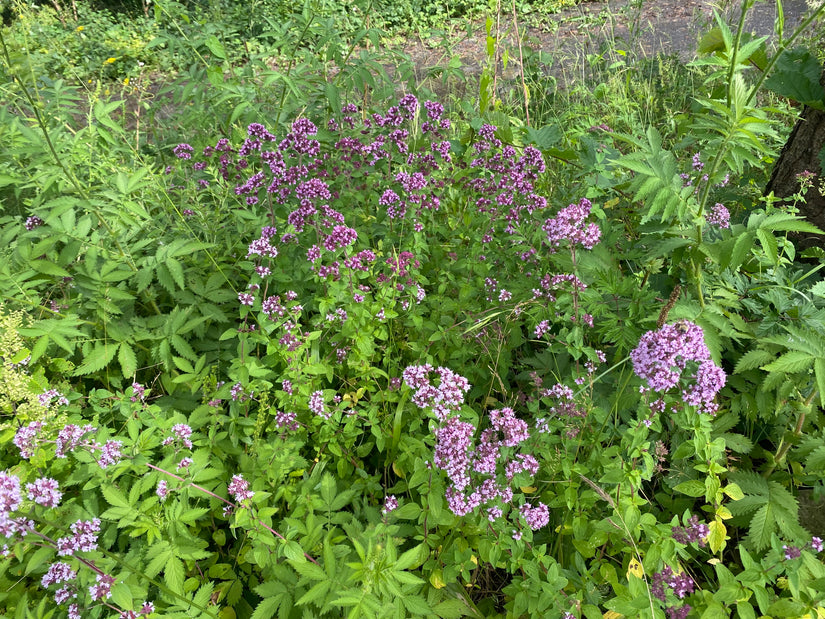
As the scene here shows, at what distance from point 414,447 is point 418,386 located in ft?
0.87

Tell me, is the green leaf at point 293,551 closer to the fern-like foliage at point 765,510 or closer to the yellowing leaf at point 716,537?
the yellowing leaf at point 716,537

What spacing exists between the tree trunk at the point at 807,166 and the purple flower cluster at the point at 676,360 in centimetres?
164

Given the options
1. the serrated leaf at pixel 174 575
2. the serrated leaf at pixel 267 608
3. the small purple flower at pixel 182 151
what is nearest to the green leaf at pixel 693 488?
the serrated leaf at pixel 267 608

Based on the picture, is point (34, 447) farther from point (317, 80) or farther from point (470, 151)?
point (470, 151)

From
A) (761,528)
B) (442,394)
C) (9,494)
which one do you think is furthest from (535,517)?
(9,494)

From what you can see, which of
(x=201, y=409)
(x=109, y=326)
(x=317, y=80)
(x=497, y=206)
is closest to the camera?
(x=201, y=409)

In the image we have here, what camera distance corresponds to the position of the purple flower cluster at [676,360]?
169cm

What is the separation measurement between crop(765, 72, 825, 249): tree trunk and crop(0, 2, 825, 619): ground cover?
0.13m

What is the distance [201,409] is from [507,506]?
1481mm

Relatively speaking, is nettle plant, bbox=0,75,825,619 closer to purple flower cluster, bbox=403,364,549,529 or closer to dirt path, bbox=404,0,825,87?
purple flower cluster, bbox=403,364,549,529

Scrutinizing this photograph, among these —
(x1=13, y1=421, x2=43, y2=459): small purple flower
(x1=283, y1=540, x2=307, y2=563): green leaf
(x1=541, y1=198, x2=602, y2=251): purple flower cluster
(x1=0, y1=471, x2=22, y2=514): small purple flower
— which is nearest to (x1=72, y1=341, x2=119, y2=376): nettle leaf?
(x1=13, y1=421, x2=43, y2=459): small purple flower

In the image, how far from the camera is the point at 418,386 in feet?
6.81

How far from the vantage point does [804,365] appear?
6.15 feet

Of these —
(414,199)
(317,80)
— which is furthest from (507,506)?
(317,80)
